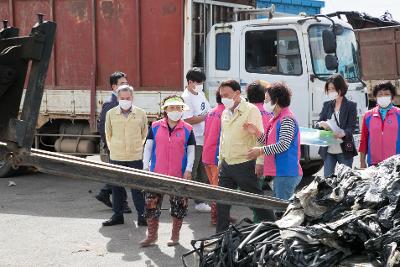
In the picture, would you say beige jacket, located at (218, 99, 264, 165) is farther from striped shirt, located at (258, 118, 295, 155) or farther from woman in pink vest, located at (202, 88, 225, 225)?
woman in pink vest, located at (202, 88, 225, 225)

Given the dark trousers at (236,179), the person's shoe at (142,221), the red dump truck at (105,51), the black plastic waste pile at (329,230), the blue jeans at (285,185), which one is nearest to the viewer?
the black plastic waste pile at (329,230)

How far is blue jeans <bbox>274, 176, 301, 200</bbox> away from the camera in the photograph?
5980 millimetres

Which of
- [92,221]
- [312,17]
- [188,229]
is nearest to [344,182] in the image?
[188,229]

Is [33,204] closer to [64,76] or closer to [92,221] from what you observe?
[92,221]

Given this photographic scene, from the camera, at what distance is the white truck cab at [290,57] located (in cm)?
941

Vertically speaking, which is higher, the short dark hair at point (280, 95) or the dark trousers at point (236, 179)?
the short dark hair at point (280, 95)

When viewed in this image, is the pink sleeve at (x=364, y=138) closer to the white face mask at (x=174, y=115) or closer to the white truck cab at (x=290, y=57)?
the white face mask at (x=174, y=115)

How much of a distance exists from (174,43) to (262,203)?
20.1ft

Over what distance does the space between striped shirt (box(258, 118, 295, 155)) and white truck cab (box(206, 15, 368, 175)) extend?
11.1 feet

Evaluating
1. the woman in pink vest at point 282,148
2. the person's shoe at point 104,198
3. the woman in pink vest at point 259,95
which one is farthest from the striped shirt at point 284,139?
the person's shoe at point 104,198

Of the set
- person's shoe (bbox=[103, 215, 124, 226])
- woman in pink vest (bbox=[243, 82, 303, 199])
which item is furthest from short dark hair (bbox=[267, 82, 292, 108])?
person's shoe (bbox=[103, 215, 124, 226])

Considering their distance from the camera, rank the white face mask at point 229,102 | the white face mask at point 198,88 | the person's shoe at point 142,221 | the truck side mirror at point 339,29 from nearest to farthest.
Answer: the white face mask at point 229,102 → the person's shoe at point 142,221 → the white face mask at point 198,88 → the truck side mirror at point 339,29

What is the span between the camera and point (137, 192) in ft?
24.7

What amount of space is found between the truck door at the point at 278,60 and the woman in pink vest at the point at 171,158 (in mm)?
3012
